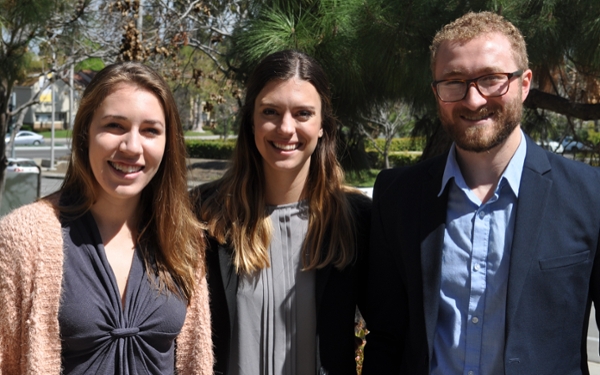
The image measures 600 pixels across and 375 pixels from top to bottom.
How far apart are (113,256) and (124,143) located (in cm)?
36

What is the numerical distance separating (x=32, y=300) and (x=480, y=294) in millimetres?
1293

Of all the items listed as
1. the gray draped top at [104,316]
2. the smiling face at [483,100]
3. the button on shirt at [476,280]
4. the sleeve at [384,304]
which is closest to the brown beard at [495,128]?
the smiling face at [483,100]

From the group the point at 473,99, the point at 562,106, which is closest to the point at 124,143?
the point at 473,99

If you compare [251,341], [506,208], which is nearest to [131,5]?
[251,341]

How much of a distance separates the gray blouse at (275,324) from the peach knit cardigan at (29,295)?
662 mm

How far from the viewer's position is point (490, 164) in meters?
2.10

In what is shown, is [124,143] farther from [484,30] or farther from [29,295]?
[484,30]

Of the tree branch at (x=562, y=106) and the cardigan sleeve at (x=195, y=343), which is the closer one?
the cardigan sleeve at (x=195, y=343)

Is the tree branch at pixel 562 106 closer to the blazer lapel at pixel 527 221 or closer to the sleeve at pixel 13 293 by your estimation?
the blazer lapel at pixel 527 221

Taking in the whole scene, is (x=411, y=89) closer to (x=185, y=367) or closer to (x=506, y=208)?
(x=506, y=208)

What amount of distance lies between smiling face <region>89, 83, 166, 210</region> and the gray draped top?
0.14m

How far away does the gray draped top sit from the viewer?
1994mm

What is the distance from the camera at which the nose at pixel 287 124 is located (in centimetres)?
249

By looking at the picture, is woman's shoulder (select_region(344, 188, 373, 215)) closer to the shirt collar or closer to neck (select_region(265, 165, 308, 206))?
neck (select_region(265, 165, 308, 206))
